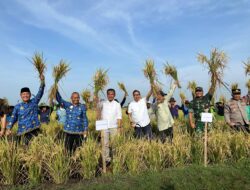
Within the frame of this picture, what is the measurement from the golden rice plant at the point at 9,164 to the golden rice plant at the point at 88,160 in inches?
41.3

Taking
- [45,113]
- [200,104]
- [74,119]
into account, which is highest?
[45,113]

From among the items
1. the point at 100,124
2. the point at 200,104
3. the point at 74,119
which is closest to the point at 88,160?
the point at 100,124

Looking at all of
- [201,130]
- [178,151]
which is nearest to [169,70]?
[201,130]

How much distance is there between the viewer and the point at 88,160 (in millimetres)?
5906

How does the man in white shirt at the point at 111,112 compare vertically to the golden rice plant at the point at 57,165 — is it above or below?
above

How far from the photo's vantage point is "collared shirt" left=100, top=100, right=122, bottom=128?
7324 millimetres

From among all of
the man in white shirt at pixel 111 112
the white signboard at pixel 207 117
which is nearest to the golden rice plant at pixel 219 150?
the white signboard at pixel 207 117

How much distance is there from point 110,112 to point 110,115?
7 centimetres

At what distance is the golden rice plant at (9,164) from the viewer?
559cm

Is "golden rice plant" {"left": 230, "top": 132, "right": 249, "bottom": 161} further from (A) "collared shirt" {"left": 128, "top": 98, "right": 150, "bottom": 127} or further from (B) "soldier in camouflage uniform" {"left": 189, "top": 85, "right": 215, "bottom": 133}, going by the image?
(A) "collared shirt" {"left": 128, "top": 98, "right": 150, "bottom": 127}

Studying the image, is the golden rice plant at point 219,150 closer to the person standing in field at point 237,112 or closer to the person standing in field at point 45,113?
the person standing in field at point 237,112

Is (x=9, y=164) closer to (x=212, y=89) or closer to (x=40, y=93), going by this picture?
(x=40, y=93)

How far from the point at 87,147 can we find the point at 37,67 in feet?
6.90

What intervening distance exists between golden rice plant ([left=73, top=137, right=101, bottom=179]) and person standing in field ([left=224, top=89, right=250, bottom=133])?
12.2 feet
